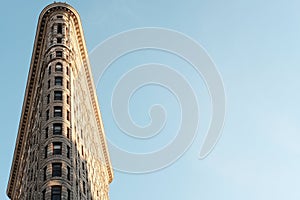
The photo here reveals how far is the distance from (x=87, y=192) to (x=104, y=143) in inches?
2045

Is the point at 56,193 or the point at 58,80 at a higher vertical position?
the point at 58,80

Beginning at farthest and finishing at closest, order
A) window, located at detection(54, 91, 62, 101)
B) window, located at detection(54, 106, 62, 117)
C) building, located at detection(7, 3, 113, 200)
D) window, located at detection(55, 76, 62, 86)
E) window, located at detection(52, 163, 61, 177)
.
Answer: window, located at detection(55, 76, 62, 86) → window, located at detection(54, 91, 62, 101) → window, located at detection(54, 106, 62, 117) → building, located at detection(7, 3, 113, 200) → window, located at detection(52, 163, 61, 177)

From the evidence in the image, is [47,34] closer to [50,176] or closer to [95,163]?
[95,163]

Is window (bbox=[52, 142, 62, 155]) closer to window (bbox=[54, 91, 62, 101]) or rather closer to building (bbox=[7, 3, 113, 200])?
building (bbox=[7, 3, 113, 200])

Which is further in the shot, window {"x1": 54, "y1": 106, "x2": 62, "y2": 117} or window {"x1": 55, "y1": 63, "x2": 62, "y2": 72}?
window {"x1": 55, "y1": 63, "x2": 62, "y2": 72}

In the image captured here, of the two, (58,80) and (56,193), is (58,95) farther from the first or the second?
(56,193)

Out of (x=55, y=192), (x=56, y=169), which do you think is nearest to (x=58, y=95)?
(x=56, y=169)

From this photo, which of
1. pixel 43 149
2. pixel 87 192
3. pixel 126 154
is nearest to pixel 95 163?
pixel 126 154

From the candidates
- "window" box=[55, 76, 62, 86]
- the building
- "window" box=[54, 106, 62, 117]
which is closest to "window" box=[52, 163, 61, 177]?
the building

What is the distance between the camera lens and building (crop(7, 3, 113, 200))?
68562 millimetres

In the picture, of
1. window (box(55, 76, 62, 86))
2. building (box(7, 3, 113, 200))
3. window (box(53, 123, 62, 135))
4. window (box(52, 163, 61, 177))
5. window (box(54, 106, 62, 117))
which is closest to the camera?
window (box(52, 163, 61, 177))

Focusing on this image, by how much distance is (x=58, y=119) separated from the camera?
74812 millimetres

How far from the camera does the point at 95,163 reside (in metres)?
100

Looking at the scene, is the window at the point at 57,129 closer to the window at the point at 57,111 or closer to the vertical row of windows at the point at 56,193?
the window at the point at 57,111
